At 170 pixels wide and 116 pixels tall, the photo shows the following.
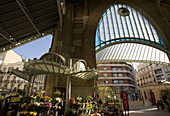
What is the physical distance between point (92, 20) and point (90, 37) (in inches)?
117

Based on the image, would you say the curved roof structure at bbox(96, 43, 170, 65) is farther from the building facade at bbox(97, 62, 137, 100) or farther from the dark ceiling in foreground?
the building facade at bbox(97, 62, 137, 100)

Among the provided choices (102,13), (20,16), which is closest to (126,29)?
(102,13)

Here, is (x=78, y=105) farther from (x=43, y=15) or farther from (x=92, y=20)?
(x=92, y=20)

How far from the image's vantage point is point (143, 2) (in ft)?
62.2

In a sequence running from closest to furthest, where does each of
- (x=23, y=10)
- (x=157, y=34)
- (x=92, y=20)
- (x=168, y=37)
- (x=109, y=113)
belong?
(x=109, y=113)
(x=23, y=10)
(x=92, y=20)
(x=168, y=37)
(x=157, y=34)

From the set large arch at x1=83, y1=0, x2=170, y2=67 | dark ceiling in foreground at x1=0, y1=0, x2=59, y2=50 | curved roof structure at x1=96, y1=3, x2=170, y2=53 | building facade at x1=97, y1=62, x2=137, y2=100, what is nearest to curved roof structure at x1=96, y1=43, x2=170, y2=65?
curved roof structure at x1=96, y1=3, x2=170, y2=53

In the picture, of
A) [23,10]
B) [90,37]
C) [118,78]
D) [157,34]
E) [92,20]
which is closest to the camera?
[23,10]

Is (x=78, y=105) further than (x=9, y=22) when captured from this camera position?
No

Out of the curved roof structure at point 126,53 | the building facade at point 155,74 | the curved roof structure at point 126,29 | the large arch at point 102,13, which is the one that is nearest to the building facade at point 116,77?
the building facade at point 155,74

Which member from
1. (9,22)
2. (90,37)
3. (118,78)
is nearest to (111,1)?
(90,37)

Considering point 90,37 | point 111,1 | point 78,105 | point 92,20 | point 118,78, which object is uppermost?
point 111,1

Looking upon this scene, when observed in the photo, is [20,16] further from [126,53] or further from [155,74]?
[155,74]

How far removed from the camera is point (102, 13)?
16.3m

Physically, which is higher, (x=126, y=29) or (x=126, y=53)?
(x=126, y=29)
